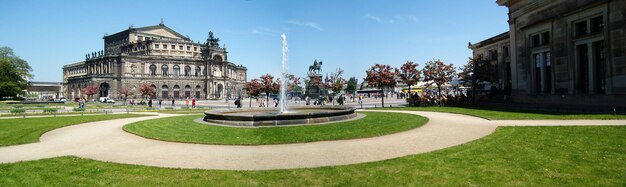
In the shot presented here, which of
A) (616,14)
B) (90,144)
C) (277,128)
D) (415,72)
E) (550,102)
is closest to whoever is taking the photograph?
(90,144)

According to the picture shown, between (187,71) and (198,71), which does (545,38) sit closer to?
(187,71)

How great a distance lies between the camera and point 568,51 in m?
27.0

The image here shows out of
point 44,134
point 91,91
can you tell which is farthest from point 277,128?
point 91,91

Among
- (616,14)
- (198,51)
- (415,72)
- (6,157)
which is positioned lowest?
(6,157)

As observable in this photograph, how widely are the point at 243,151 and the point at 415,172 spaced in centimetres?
544

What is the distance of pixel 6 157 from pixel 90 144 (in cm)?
270

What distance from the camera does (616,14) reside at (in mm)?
22812

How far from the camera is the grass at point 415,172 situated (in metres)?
6.96

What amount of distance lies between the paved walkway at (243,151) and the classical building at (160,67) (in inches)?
3763

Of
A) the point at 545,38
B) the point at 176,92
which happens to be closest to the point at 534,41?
the point at 545,38

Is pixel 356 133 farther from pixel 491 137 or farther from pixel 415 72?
pixel 415 72

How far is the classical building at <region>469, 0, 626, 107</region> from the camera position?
2322 centimetres

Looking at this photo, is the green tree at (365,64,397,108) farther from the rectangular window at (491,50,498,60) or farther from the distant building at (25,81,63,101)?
the distant building at (25,81,63,101)

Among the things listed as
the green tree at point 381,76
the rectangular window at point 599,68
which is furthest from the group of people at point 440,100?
the rectangular window at point 599,68
